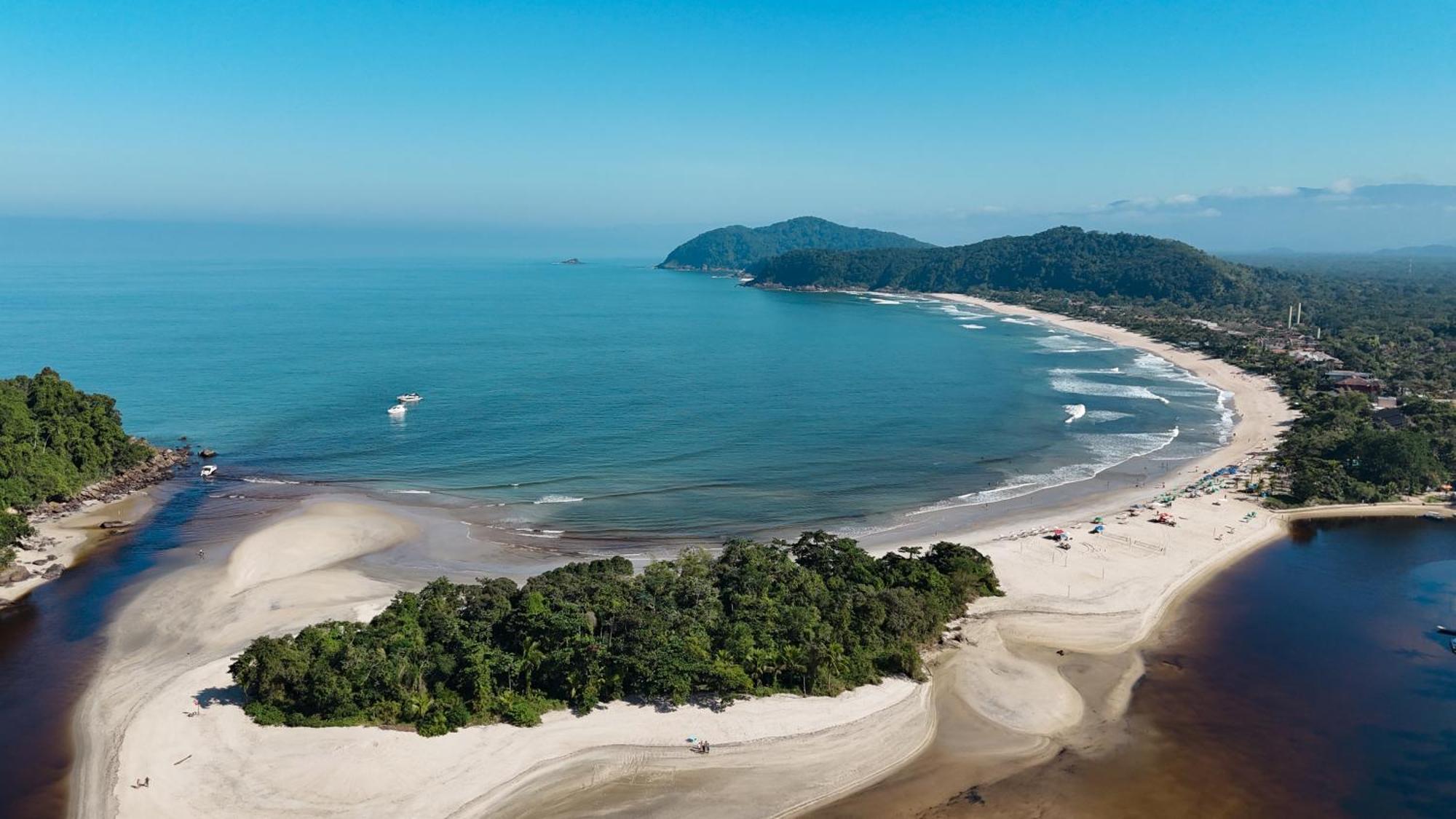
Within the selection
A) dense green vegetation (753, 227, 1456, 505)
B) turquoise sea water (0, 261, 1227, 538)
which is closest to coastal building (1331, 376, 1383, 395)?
dense green vegetation (753, 227, 1456, 505)

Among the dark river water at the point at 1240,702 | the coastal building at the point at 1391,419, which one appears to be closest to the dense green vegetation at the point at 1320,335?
the coastal building at the point at 1391,419

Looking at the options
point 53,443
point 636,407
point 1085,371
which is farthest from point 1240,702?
point 1085,371

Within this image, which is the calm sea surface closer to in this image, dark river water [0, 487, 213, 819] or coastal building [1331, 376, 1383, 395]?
dark river water [0, 487, 213, 819]

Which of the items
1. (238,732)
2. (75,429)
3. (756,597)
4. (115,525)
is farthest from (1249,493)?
(75,429)

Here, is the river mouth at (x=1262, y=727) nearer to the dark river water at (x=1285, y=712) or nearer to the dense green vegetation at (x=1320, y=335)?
the dark river water at (x=1285, y=712)

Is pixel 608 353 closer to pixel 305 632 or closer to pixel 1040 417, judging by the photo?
pixel 1040 417

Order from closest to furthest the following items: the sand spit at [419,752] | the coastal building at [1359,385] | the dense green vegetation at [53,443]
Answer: the sand spit at [419,752], the dense green vegetation at [53,443], the coastal building at [1359,385]
